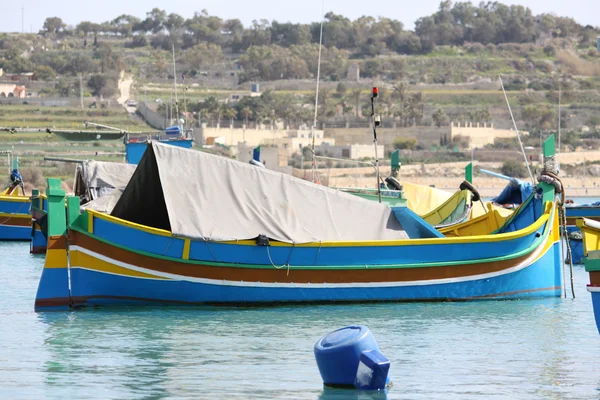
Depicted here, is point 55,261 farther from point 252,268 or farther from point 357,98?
point 357,98

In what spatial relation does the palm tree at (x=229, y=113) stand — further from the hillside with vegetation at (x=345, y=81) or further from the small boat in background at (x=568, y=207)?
the small boat in background at (x=568, y=207)

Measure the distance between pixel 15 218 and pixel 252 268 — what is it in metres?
19.9

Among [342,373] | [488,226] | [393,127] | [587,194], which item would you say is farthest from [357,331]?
[393,127]

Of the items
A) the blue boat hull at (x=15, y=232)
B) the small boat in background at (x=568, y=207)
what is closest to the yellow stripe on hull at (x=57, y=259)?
the small boat in background at (x=568, y=207)

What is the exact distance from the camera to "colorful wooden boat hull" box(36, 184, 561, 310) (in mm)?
17797

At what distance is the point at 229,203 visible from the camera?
18.1 metres

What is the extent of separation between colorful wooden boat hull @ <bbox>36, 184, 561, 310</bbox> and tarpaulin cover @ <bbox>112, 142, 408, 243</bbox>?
0.23 meters

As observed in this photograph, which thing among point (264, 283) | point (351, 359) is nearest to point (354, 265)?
point (264, 283)

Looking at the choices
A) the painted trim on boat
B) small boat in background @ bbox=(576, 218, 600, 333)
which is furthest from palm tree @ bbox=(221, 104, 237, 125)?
small boat in background @ bbox=(576, 218, 600, 333)

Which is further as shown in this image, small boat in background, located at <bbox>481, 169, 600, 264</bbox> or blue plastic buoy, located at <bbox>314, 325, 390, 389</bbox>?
small boat in background, located at <bbox>481, 169, 600, 264</bbox>

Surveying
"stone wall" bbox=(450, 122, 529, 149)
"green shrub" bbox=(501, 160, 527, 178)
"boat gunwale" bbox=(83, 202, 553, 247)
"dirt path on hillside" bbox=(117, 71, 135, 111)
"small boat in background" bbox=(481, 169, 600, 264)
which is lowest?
"green shrub" bbox=(501, 160, 527, 178)

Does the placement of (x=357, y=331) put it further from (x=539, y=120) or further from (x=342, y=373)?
(x=539, y=120)

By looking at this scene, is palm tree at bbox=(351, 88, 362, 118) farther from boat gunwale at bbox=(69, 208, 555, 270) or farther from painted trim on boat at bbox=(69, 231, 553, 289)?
painted trim on boat at bbox=(69, 231, 553, 289)

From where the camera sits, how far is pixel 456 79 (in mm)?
168000
